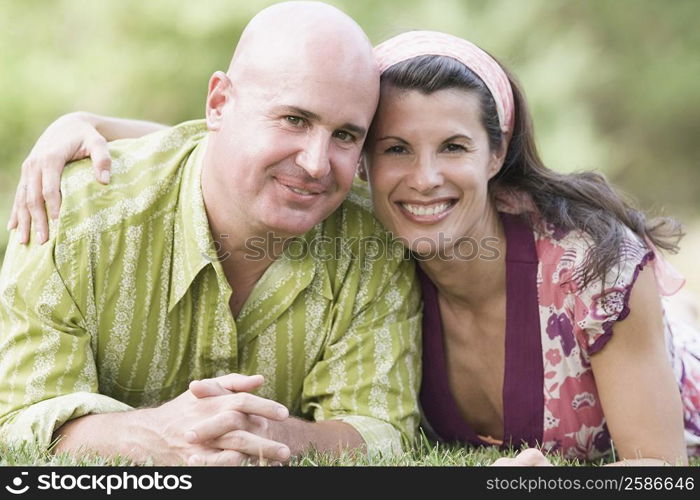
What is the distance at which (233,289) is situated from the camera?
3414 mm

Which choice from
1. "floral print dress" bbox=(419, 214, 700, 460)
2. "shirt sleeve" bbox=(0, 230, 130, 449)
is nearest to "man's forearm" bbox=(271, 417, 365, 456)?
Result: "shirt sleeve" bbox=(0, 230, 130, 449)

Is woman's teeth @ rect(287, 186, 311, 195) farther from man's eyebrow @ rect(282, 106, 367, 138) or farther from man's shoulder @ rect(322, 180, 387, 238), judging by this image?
man's shoulder @ rect(322, 180, 387, 238)

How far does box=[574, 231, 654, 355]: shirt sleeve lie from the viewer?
329cm

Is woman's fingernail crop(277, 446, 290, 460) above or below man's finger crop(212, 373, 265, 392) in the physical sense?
below

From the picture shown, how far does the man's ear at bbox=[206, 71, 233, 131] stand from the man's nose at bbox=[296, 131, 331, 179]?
348 mm

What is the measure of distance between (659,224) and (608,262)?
15.7 inches

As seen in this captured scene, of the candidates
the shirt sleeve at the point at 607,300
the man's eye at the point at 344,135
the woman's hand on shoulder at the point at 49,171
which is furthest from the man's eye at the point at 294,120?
the shirt sleeve at the point at 607,300

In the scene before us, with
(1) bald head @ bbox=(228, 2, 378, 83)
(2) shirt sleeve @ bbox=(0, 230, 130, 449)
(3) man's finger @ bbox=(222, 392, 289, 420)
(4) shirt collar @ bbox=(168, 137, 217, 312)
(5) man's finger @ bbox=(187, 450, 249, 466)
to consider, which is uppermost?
(1) bald head @ bbox=(228, 2, 378, 83)

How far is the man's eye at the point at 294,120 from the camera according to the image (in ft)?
10.2

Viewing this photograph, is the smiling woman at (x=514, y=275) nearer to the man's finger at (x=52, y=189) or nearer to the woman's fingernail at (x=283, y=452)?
the woman's fingernail at (x=283, y=452)

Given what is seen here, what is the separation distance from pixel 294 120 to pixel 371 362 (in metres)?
0.88

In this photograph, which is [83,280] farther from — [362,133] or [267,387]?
[362,133]

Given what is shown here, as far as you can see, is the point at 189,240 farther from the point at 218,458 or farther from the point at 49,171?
the point at 218,458

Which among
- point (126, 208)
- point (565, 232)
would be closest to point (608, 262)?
point (565, 232)
